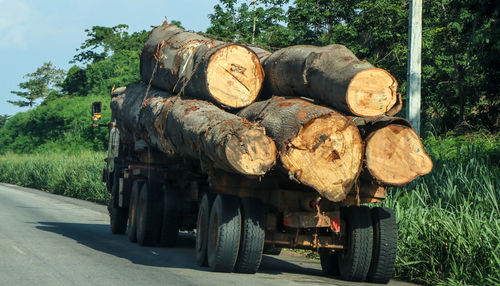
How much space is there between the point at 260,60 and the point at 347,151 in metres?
2.81

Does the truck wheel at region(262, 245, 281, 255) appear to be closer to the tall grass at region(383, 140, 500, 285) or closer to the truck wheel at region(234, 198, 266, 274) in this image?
the tall grass at region(383, 140, 500, 285)

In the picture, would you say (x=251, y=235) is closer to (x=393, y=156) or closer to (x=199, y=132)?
(x=199, y=132)

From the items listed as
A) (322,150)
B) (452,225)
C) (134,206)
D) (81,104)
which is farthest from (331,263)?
(81,104)

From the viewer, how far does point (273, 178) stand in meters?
9.45

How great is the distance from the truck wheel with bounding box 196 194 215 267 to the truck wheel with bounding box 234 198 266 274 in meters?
0.72

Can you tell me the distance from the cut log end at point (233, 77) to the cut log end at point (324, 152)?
1.90 metres

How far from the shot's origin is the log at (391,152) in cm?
845

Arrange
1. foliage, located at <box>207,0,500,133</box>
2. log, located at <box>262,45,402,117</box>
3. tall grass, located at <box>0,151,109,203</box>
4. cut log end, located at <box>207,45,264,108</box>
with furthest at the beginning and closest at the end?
tall grass, located at <box>0,151,109,203</box> → foliage, located at <box>207,0,500,133</box> → cut log end, located at <box>207,45,264,108</box> → log, located at <box>262,45,402,117</box>

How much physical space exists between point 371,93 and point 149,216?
217 inches

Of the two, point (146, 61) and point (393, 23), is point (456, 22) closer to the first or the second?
point (393, 23)

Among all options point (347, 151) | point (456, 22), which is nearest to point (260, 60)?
point (347, 151)

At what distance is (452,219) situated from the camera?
9.86 meters

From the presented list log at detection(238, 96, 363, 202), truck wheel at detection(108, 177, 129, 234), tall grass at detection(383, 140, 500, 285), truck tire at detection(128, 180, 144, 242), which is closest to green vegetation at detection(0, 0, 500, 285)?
tall grass at detection(383, 140, 500, 285)

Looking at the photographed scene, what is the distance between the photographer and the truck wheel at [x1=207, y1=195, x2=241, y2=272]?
932 cm
